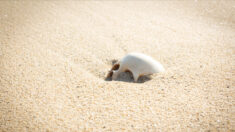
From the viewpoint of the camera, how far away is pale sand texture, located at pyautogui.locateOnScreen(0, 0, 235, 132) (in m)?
1.70

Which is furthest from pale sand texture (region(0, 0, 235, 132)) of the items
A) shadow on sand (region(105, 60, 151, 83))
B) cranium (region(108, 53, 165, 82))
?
cranium (region(108, 53, 165, 82))

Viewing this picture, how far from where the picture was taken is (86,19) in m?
3.84

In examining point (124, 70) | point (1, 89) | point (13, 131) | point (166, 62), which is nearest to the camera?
point (13, 131)

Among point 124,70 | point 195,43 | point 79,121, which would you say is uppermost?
point 195,43

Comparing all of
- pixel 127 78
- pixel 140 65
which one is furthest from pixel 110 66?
pixel 140 65

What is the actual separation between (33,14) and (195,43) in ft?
11.9

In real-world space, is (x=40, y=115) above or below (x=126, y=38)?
below

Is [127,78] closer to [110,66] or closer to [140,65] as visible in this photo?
[140,65]

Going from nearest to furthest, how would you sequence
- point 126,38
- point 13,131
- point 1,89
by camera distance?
point 13,131
point 1,89
point 126,38

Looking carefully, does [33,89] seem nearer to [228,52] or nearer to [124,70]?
[124,70]

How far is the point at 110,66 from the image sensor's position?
8.64ft

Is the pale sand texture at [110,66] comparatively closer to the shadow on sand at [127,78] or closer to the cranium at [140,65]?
the shadow on sand at [127,78]

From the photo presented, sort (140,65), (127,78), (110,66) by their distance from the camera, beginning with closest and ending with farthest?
(140,65) < (127,78) < (110,66)

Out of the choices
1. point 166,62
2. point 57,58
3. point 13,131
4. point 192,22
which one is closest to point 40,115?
point 13,131
